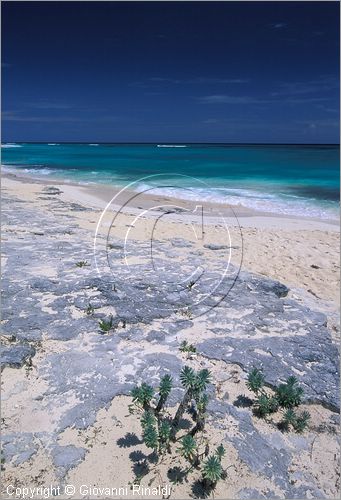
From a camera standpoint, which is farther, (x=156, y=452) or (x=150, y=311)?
(x=150, y=311)

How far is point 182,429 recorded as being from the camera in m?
3.74

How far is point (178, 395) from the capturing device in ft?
13.6

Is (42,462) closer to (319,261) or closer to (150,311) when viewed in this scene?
(150,311)

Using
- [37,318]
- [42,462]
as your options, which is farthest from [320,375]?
[37,318]

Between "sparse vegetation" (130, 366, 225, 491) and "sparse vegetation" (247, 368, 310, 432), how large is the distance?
22.1 inches

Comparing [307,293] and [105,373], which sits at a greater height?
[307,293]

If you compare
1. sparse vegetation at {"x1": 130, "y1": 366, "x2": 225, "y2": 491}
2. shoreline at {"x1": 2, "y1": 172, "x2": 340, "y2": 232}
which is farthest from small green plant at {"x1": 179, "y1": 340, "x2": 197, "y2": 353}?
shoreline at {"x1": 2, "y1": 172, "x2": 340, "y2": 232}

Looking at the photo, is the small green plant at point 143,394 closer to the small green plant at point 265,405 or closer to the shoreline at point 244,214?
the small green plant at point 265,405

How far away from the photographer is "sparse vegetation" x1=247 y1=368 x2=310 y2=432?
3.83 metres

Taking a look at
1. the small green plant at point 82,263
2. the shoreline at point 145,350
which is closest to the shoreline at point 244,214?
the shoreline at point 145,350

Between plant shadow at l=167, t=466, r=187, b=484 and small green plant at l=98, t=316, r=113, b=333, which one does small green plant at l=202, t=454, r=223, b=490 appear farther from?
small green plant at l=98, t=316, r=113, b=333

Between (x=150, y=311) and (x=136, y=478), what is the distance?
261cm

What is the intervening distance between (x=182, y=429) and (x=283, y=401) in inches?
43.3

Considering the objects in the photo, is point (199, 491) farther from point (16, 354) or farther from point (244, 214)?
point (244, 214)
